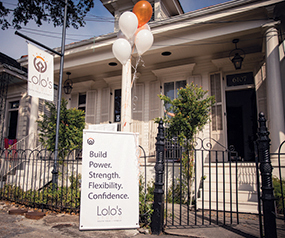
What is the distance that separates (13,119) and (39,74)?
8637mm

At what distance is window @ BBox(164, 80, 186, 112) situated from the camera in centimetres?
882

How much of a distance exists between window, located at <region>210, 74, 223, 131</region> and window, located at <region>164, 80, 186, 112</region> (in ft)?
Result: 3.71

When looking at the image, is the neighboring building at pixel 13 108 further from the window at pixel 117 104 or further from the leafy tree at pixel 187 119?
the leafy tree at pixel 187 119

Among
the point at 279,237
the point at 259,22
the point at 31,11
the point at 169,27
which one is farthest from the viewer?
the point at 31,11

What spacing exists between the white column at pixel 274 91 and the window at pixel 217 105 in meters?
2.01

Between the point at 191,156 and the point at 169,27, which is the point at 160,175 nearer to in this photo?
the point at 191,156

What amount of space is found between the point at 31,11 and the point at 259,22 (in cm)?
1035

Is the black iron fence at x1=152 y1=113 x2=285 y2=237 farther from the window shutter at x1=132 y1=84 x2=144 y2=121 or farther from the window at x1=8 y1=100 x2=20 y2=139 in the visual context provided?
the window at x1=8 y1=100 x2=20 y2=139

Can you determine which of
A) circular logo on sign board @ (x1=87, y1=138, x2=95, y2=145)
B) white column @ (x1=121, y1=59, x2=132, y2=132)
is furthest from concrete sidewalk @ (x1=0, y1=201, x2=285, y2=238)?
white column @ (x1=121, y1=59, x2=132, y2=132)

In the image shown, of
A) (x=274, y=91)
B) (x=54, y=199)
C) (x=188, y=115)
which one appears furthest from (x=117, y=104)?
(x=274, y=91)

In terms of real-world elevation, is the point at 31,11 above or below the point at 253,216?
above

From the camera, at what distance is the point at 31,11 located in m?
11.1

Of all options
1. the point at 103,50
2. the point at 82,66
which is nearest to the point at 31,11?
the point at 82,66

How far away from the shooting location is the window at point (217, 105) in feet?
25.9
